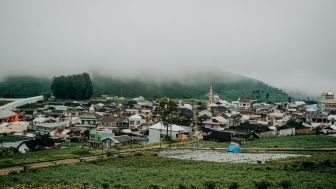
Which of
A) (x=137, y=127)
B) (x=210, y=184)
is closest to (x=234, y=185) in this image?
(x=210, y=184)

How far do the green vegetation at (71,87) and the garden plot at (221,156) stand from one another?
8952 cm

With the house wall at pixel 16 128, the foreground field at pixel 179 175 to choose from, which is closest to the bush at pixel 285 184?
the foreground field at pixel 179 175

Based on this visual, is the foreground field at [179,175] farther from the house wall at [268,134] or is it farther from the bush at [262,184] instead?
the house wall at [268,134]

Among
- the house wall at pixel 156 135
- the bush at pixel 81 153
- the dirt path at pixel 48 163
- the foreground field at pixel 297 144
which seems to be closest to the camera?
the dirt path at pixel 48 163

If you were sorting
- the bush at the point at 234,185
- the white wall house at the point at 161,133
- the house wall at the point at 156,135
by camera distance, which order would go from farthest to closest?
the house wall at the point at 156,135
the white wall house at the point at 161,133
the bush at the point at 234,185

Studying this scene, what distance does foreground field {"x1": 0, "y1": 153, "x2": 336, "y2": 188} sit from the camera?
28.6 meters

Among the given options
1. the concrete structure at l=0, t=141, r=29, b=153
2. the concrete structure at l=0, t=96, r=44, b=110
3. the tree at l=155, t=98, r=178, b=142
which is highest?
the tree at l=155, t=98, r=178, b=142

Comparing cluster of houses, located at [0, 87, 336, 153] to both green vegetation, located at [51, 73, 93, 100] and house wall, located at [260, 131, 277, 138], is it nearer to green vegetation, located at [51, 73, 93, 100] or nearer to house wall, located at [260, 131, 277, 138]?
house wall, located at [260, 131, 277, 138]

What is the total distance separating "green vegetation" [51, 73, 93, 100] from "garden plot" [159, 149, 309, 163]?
89516mm

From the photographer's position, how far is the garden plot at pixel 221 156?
148 feet

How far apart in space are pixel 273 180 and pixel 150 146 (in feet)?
105

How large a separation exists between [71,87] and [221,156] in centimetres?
9776

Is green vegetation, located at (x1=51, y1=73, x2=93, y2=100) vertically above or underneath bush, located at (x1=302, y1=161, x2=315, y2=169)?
above

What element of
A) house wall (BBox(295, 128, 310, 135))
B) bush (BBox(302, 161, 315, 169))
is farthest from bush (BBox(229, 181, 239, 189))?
house wall (BBox(295, 128, 310, 135))
